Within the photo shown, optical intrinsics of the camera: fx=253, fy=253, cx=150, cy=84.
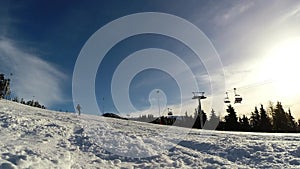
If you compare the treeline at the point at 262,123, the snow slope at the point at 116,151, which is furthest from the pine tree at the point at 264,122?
the snow slope at the point at 116,151

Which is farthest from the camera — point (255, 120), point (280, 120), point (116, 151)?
point (255, 120)

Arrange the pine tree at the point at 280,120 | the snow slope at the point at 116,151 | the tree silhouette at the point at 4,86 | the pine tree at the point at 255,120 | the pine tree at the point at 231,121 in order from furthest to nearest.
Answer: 1. the pine tree at the point at 255,120
2. the pine tree at the point at 280,120
3. the pine tree at the point at 231,121
4. the tree silhouette at the point at 4,86
5. the snow slope at the point at 116,151

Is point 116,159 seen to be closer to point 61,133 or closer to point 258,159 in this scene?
point 61,133

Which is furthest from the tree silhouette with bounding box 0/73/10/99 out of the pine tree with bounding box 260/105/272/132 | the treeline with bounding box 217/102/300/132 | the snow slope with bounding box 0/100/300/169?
the pine tree with bounding box 260/105/272/132

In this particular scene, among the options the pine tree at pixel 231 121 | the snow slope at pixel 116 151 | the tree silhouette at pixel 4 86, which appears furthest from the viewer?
the pine tree at pixel 231 121

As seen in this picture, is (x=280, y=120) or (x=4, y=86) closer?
(x=4, y=86)

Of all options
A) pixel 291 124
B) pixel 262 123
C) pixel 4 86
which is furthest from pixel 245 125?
pixel 4 86

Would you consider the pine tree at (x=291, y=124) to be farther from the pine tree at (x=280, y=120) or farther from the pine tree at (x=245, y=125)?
the pine tree at (x=245, y=125)

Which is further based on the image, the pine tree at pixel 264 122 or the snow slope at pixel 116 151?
the pine tree at pixel 264 122

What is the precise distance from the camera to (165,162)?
10.7 m

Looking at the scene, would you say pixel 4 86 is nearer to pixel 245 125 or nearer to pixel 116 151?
pixel 116 151

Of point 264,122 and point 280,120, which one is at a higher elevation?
point 280,120

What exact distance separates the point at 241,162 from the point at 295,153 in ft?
9.65

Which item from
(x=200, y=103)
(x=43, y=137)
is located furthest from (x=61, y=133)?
(x=200, y=103)
